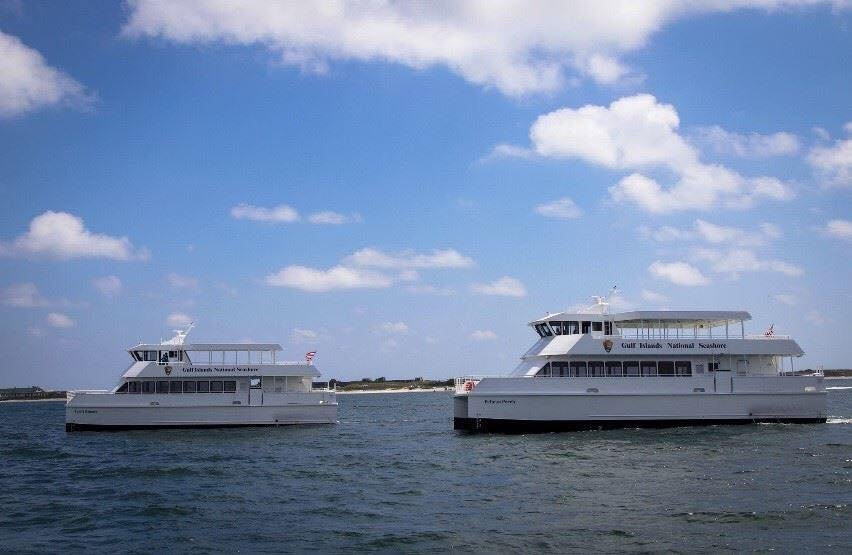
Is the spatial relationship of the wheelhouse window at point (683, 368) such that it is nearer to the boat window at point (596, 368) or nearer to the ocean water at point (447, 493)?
the ocean water at point (447, 493)

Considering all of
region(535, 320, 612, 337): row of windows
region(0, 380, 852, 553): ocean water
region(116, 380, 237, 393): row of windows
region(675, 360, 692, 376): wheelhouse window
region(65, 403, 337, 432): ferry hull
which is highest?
region(535, 320, 612, 337): row of windows

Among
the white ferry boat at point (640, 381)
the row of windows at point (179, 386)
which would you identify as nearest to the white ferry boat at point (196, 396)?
the row of windows at point (179, 386)

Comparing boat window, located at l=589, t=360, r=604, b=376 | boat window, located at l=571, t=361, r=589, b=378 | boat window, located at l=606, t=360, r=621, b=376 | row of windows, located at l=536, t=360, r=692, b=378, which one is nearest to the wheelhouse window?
row of windows, located at l=536, t=360, r=692, b=378

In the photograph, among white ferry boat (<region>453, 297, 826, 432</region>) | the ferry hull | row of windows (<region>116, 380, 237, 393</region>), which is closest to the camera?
white ferry boat (<region>453, 297, 826, 432</region>)

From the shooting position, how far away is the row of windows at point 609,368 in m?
33.7

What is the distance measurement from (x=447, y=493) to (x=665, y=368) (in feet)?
56.8

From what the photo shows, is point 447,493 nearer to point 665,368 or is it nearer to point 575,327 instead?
point 575,327

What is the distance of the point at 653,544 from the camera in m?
14.2

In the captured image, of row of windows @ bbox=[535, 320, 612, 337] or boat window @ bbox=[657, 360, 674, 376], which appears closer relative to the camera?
boat window @ bbox=[657, 360, 674, 376]

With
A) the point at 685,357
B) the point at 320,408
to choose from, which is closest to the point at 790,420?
the point at 685,357

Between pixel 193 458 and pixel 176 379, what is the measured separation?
11813 mm

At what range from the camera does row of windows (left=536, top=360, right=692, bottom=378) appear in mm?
33656

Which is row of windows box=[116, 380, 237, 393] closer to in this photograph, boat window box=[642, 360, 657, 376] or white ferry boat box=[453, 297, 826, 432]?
white ferry boat box=[453, 297, 826, 432]

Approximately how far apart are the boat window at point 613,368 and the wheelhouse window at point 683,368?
2623 millimetres
